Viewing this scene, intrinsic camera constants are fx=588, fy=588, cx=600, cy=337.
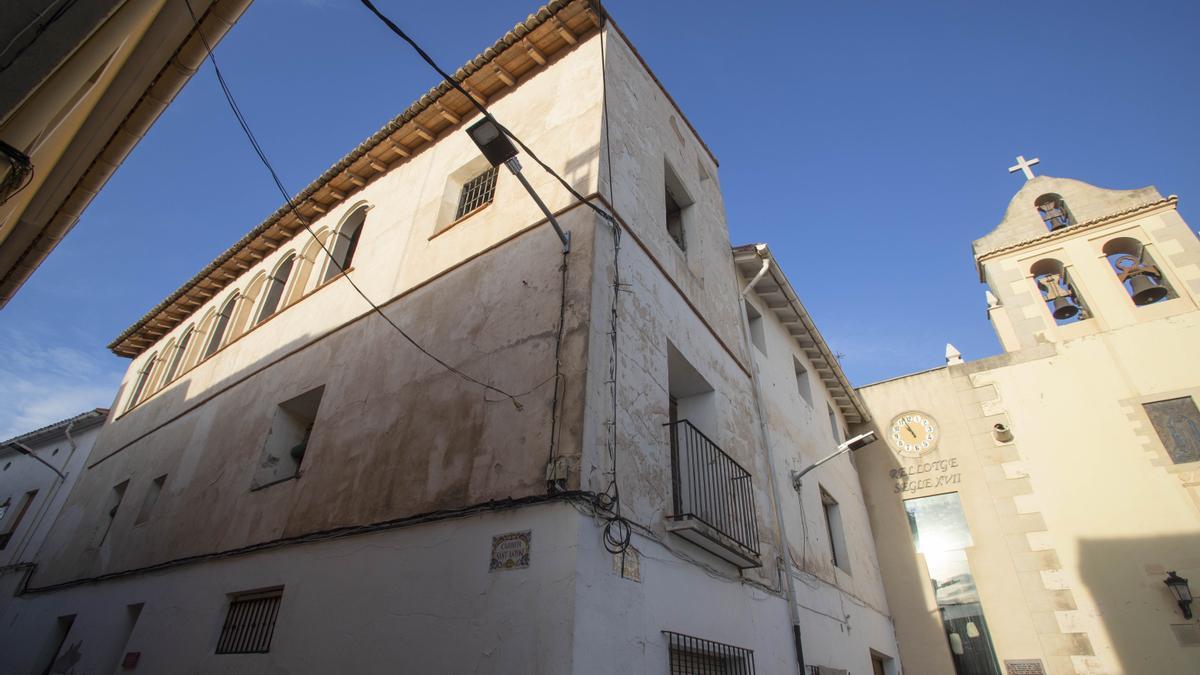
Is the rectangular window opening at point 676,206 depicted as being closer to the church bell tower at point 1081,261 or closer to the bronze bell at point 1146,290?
the church bell tower at point 1081,261

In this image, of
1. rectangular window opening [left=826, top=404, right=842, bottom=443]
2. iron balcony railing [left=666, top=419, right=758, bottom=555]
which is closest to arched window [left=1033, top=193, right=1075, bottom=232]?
rectangular window opening [left=826, top=404, right=842, bottom=443]

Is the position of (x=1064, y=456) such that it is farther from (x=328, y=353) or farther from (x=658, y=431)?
(x=328, y=353)

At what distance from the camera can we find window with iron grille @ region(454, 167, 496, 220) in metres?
8.02

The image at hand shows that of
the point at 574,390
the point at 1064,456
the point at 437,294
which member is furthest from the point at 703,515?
the point at 1064,456

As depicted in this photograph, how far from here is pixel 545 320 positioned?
212 inches

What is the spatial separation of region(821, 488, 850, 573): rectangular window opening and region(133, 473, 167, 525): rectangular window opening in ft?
36.2

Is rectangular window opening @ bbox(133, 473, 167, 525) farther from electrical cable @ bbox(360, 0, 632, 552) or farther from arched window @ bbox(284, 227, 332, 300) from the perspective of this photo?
electrical cable @ bbox(360, 0, 632, 552)

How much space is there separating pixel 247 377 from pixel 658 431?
7.19 metres

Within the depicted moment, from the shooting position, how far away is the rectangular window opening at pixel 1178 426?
10.2 m

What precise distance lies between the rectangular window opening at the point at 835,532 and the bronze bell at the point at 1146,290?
7.39 meters

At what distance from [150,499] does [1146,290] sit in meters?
18.5

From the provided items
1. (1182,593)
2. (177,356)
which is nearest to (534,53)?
(177,356)

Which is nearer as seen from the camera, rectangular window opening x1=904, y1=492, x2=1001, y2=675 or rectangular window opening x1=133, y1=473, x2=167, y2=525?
rectangular window opening x1=133, y1=473, x2=167, y2=525

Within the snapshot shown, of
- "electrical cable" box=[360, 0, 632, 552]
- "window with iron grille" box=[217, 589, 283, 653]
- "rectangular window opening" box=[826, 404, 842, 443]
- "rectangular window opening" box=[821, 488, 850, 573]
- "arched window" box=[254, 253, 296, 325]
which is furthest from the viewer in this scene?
"rectangular window opening" box=[826, 404, 842, 443]
